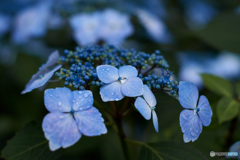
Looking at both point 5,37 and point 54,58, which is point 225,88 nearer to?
point 54,58

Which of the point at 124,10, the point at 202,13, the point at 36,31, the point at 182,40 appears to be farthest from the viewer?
the point at 202,13

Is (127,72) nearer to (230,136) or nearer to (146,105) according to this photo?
(146,105)

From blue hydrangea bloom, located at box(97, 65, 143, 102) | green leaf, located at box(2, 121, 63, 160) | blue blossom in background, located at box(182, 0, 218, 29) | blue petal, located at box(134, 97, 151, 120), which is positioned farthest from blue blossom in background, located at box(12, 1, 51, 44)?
blue blossom in background, located at box(182, 0, 218, 29)

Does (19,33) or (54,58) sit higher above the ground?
(54,58)

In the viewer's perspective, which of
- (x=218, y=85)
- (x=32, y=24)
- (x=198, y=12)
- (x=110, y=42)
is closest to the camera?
(x=218, y=85)

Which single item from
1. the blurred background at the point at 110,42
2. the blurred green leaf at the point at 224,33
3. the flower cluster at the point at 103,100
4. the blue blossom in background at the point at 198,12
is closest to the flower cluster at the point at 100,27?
the blurred background at the point at 110,42

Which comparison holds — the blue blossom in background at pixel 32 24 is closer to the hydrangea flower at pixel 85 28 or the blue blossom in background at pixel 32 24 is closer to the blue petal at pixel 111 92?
the hydrangea flower at pixel 85 28

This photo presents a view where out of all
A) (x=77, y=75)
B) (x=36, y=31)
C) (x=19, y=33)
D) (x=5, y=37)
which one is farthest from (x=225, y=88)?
(x=5, y=37)

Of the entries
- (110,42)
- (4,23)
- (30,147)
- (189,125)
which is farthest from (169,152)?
(4,23)
